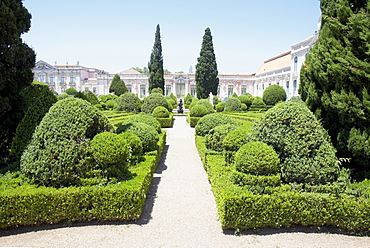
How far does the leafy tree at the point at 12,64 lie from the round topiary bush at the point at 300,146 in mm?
5747

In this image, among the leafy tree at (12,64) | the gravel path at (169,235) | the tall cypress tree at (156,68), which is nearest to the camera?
the gravel path at (169,235)

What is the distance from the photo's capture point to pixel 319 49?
16.1 ft

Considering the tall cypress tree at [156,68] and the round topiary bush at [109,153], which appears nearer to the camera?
the round topiary bush at [109,153]

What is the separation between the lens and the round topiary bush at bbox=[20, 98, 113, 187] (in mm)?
4137

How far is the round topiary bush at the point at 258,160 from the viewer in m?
4.08

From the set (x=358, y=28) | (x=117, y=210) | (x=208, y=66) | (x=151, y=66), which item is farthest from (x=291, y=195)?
(x=151, y=66)

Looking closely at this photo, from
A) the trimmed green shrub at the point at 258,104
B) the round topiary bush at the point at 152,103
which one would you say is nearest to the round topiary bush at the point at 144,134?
the round topiary bush at the point at 152,103

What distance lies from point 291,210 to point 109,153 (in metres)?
3.18

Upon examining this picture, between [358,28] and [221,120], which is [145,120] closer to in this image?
[221,120]

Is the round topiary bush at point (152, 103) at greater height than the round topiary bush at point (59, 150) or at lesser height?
greater

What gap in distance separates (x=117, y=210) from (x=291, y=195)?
285 cm

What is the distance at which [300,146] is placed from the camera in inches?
166

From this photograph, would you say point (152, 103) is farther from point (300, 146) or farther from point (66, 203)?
point (300, 146)

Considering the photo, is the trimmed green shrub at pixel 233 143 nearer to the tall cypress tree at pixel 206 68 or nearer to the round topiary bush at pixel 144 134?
the round topiary bush at pixel 144 134
